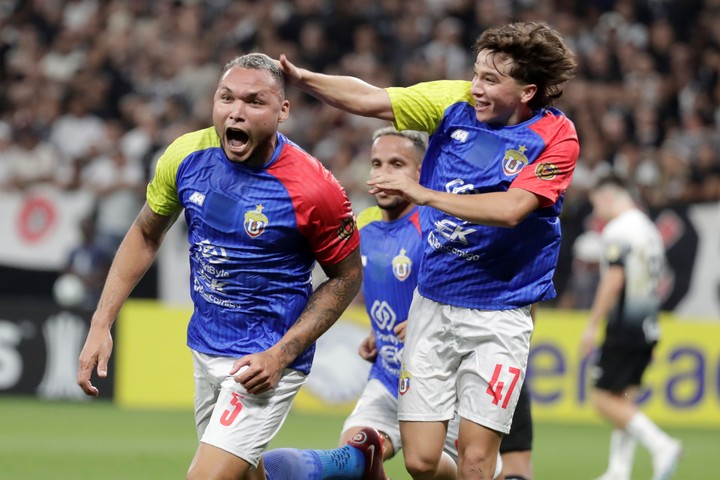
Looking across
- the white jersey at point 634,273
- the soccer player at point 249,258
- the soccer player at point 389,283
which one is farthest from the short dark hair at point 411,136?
the white jersey at point 634,273

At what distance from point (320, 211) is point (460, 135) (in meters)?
0.86

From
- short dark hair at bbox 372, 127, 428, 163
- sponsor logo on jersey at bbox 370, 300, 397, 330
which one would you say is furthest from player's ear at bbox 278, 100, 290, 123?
sponsor logo on jersey at bbox 370, 300, 397, 330

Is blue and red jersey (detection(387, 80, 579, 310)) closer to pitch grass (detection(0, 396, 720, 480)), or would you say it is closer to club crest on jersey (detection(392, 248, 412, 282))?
club crest on jersey (detection(392, 248, 412, 282))

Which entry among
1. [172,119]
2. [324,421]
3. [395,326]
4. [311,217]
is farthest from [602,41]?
[311,217]

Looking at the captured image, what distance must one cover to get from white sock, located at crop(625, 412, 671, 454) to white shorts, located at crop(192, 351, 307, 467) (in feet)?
15.8

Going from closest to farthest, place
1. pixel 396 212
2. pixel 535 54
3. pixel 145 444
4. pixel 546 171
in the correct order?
pixel 546 171 → pixel 535 54 → pixel 396 212 → pixel 145 444

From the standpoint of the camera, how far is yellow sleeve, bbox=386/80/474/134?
225 inches

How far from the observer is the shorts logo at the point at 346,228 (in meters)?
5.39

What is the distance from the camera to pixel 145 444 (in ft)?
35.8

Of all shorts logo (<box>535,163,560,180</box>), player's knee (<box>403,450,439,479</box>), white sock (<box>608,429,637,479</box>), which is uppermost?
shorts logo (<box>535,163,560,180</box>)

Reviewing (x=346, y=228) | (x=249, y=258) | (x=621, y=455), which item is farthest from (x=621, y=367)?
(x=249, y=258)

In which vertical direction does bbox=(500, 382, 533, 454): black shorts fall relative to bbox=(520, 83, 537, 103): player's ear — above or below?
below

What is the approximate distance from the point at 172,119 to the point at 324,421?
4767 mm

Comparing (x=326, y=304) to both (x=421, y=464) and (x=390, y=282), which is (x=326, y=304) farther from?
(x=390, y=282)
